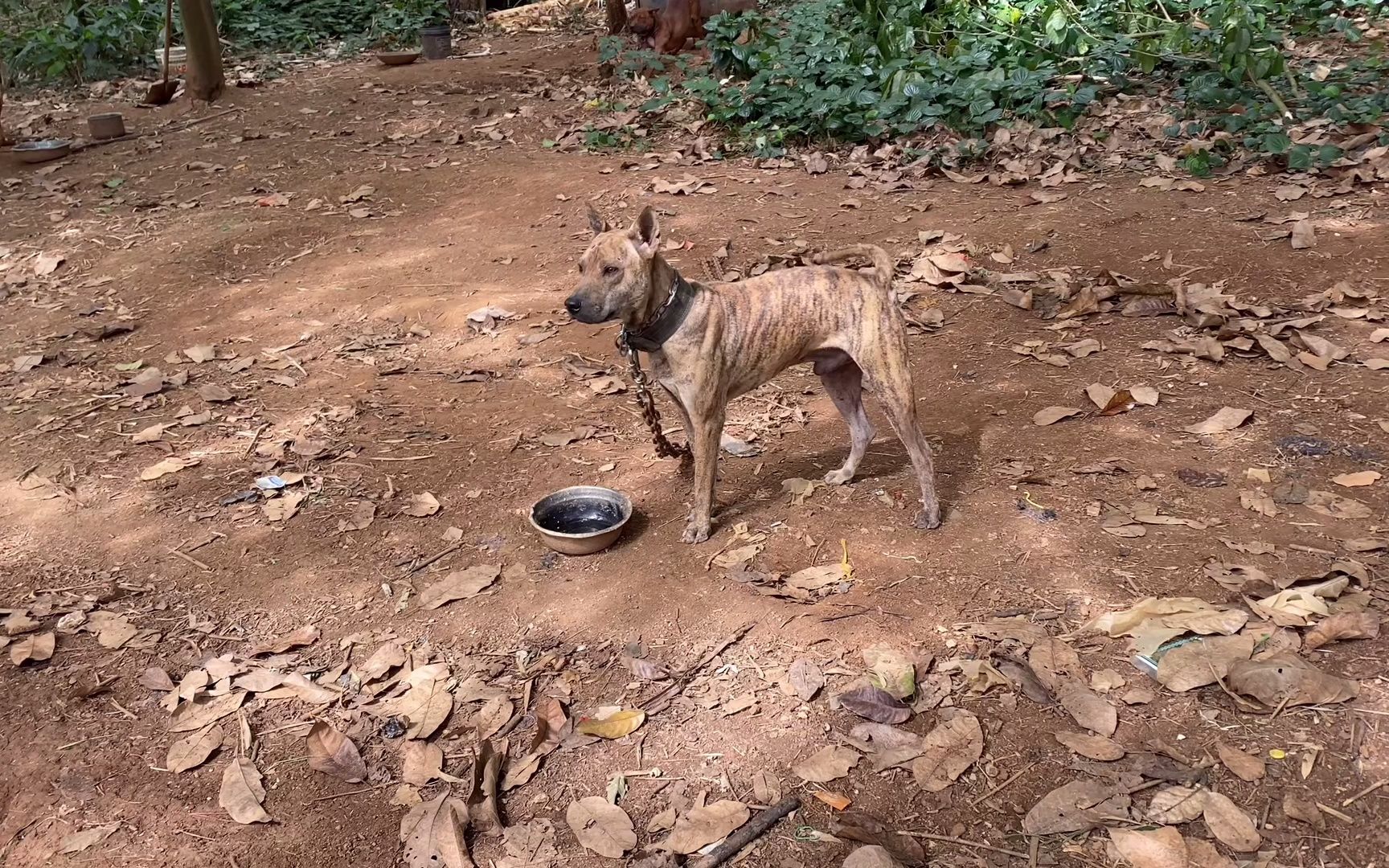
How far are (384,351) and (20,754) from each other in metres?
3.55

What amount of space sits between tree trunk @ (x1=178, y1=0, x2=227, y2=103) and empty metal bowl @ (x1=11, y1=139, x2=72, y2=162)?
209 centimetres

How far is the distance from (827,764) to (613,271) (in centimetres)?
202

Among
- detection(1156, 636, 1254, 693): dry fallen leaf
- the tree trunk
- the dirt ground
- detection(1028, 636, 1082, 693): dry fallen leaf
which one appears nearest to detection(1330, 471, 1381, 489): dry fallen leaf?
the dirt ground

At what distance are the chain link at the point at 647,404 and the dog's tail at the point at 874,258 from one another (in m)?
0.88

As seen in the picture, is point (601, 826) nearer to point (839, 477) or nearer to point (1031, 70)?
point (839, 477)

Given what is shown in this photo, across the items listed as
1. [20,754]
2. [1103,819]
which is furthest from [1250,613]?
[20,754]

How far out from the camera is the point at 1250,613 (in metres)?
3.54

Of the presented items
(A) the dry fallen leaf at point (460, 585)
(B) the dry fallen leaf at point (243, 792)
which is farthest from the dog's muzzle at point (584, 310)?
(B) the dry fallen leaf at point (243, 792)

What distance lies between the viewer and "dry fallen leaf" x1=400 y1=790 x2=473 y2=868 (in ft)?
9.77

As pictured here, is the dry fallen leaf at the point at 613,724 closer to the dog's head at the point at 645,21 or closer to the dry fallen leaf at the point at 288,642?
the dry fallen leaf at the point at 288,642

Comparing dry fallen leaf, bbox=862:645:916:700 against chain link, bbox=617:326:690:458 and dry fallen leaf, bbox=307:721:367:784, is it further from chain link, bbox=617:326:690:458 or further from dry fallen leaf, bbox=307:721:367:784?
dry fallen leaf, bbox=307:721:367:784

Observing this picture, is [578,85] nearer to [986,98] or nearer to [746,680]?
[986,98]

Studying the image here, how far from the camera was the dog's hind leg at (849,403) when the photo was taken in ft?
15.0

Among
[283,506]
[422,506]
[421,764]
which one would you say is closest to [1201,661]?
[421,764]
